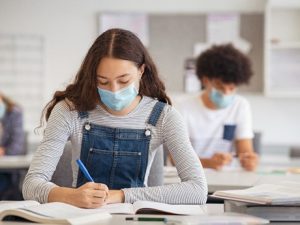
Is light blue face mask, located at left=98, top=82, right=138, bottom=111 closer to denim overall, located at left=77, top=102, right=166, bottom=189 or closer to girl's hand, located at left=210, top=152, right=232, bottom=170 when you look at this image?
denim overall, located at left=77, top=102, right=166, bottom=189

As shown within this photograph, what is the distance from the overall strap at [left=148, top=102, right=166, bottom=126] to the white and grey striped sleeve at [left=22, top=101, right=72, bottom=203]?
276 mm

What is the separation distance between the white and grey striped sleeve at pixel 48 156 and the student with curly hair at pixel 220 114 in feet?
4.43

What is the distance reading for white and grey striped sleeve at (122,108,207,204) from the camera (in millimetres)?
1887

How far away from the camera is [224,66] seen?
137 inches

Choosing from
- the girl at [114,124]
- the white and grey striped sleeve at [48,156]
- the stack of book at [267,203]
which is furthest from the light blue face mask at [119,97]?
the stack of book at [267,203]

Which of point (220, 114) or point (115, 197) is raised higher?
point (220, 114)

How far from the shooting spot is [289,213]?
1600 mm

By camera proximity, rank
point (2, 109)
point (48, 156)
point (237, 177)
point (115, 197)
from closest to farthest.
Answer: point (115, 197)
point (48, 156)
point (237, 177)
point (2, 109)

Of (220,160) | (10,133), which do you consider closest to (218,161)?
(220,160)

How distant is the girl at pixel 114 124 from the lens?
2.05 metres

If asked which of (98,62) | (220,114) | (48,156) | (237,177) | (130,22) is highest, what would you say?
(130,22)

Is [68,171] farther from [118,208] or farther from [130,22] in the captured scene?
[130,22]

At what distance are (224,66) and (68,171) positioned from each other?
55.6 inches

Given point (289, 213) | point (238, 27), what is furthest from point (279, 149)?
point (289, 213)
